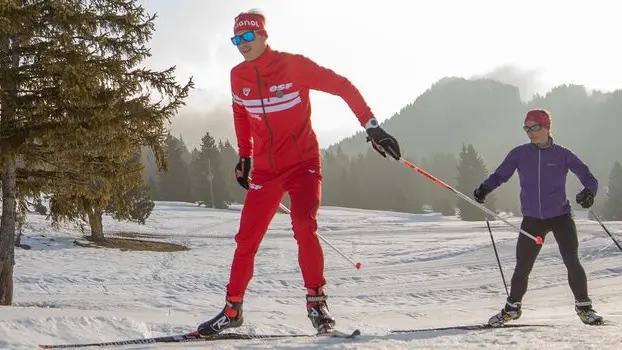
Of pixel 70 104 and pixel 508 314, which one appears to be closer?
pixel 508 314

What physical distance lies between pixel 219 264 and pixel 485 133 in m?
143

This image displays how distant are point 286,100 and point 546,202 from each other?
115 inches

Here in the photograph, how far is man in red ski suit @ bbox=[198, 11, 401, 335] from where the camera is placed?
400 cm

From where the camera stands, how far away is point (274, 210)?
417 cm

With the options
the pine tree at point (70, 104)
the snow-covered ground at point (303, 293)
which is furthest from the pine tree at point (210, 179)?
the pine tree at point (70, 104)

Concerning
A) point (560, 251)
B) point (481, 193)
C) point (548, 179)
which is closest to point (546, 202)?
point (548, 179)

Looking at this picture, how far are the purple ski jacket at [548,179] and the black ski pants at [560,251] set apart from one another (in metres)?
0.08

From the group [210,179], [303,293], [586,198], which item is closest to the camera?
[586,198]

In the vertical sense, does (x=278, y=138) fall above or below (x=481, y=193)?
above

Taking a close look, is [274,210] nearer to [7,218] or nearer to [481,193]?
[481,193]

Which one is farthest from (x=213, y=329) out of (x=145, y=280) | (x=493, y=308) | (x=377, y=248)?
(x=377, y=248)

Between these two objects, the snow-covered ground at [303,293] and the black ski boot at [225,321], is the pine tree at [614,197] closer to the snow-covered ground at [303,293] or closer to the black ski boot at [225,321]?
the snow-covered ground at [303,293]

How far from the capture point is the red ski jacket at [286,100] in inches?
161

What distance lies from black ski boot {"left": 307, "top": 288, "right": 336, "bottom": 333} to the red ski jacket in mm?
970
